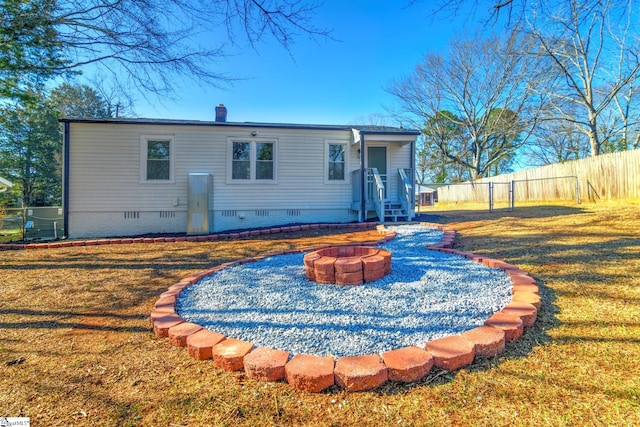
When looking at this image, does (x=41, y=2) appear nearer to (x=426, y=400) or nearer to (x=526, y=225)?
(x=426, y=400)

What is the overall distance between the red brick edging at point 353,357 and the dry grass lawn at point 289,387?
0.05 m

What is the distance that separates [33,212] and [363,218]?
9.89 meters

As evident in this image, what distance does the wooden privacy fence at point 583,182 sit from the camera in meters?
9.65

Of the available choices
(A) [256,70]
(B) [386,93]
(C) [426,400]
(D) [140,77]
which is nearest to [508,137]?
(B) [386,93]

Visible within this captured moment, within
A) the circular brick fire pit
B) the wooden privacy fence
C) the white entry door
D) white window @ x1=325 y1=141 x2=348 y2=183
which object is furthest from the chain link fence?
the wooden privacy fence

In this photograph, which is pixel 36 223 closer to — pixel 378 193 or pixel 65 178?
pixel 65 178

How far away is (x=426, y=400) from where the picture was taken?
1.42 meters

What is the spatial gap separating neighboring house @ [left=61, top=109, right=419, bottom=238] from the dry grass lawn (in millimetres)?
5465

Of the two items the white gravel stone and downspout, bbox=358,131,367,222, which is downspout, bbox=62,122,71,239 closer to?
the white gravel stone

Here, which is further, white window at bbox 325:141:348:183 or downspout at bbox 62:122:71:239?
white window at bbox 325:141:348:183

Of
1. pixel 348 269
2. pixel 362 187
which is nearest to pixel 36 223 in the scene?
pixel 362 187

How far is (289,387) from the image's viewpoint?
155 cm

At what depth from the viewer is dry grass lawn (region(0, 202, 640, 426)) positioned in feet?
4.42

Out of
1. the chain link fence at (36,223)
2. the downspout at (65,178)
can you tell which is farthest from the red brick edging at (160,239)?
the chain link fence at (36,223)
